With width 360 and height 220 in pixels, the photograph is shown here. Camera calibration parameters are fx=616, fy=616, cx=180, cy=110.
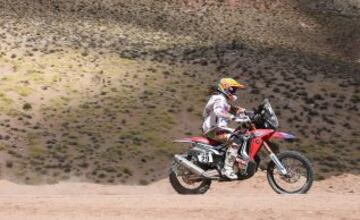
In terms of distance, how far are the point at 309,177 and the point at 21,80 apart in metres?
23.5

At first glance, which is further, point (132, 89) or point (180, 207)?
point (132, 89)

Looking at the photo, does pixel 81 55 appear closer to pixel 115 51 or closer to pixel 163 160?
pixel 115 51

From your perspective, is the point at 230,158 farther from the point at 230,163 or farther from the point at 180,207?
the point at 180,207

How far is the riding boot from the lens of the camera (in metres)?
15.2

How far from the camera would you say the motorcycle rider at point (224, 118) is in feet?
50.2

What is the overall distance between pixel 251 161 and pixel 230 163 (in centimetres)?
53

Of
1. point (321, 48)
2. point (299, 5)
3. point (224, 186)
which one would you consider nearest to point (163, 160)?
point (224, 186)

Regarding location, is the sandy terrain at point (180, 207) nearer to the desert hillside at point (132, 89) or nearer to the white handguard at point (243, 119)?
the white handguard at point (243, 119)

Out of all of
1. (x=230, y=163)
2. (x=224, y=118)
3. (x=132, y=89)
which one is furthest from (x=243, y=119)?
(x=132, y=89)

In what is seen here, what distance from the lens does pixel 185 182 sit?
51.8 feet

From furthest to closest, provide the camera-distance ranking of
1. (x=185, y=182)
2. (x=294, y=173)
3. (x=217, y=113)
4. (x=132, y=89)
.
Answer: (x=132, y=89)
(x=185, y=182)
(x=217, y=113)
(x=294, y=173)

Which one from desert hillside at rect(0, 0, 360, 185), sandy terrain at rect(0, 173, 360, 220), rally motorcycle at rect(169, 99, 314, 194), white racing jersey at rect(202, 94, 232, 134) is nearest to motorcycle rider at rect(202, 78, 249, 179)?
white racing jersey at rect(202, 94, 232, 134)

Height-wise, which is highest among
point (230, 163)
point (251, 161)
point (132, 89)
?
point (251, 161)

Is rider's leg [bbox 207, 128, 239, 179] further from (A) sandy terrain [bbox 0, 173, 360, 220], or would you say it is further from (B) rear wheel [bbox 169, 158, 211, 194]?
(A) sandy terrain [bbox 0, 173, 360, 220]
